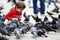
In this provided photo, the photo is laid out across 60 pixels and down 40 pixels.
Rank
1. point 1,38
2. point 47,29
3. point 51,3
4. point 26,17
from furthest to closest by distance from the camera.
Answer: point 51,3 → point 26,17 → point 47,29 → point 1,38

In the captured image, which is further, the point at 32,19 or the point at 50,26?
the point at 32,19

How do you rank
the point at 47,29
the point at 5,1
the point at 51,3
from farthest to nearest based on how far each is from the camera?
the point at 5,1 < the point at 51,3 < the point at 47,29

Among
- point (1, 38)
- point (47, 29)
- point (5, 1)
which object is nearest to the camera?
point (1, 38)

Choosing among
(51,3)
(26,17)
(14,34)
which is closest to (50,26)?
(14,34)

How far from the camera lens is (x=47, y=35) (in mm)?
6445

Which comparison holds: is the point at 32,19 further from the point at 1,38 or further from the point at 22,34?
the point at 1,38

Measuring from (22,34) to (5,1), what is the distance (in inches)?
248

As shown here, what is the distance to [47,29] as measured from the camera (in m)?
6.52

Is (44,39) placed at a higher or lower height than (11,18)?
lower

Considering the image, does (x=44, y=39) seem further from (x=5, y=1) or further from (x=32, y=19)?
(x=5, y=1)

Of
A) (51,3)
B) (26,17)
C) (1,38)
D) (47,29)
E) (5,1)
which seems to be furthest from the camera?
(5,1)

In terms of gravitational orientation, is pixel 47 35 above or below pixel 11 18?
below

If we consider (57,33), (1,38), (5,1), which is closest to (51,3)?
(5,1)

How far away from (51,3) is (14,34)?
563cm
